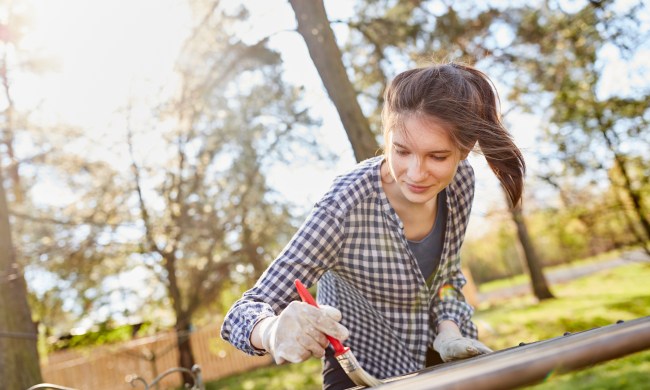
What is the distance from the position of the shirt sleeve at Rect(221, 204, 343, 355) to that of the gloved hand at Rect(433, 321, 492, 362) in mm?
490

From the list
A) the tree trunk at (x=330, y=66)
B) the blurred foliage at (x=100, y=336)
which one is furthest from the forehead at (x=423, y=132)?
the blurred foliage at (x=100, y=336)

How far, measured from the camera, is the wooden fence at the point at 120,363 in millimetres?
14391

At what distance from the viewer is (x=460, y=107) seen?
5.92 feet

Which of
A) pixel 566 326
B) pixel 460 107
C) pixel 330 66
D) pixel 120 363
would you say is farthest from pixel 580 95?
pixel 120 363

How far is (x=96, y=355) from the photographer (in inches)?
580

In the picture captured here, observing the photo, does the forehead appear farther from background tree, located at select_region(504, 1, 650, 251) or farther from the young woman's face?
background tree, located at select_region(504, 1, 650, 251)

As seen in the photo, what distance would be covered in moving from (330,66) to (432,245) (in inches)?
122

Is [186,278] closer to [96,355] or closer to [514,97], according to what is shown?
[96,355]

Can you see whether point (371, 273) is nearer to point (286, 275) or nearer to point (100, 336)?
point (286, 275)

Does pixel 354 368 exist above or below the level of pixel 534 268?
above

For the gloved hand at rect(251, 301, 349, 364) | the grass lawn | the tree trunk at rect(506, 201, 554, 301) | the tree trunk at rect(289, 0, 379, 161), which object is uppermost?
the tree trunk at rect(289, 0, 379, 161)

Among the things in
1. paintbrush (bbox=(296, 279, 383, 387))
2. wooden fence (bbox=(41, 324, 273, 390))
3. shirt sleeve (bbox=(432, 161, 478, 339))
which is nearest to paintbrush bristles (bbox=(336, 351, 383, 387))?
paintbrush (bbox=(296, 279, 383, 387))

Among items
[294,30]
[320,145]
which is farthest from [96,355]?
[294,30]

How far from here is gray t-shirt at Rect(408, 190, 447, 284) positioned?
2.05m
